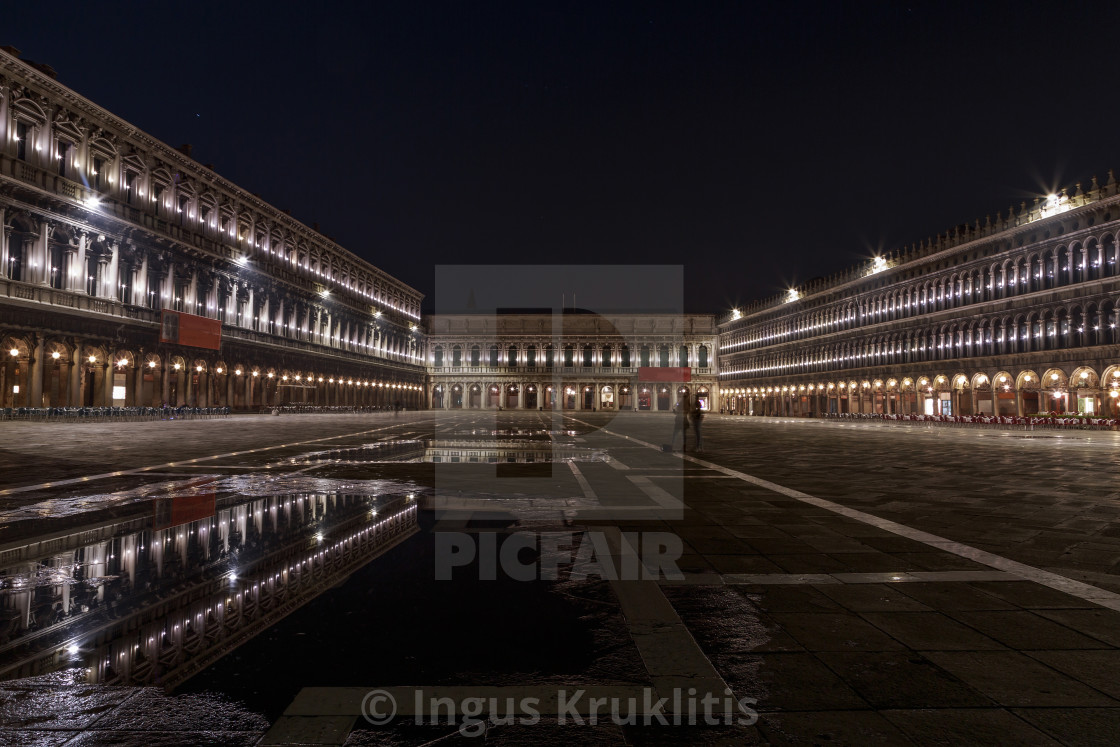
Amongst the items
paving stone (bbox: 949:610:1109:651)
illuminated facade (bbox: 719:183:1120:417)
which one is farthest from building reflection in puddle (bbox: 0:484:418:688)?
illuminated facade (bbox: 719:183:1120:417)


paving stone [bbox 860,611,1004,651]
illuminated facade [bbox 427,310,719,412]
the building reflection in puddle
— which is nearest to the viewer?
the building reflection in puddle

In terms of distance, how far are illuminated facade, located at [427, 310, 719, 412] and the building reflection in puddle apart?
88.1 meters

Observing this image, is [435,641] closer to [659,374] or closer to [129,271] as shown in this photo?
[129,271]

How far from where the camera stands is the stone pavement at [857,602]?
8.32 feet

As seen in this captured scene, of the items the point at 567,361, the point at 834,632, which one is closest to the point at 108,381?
the point at 834,632

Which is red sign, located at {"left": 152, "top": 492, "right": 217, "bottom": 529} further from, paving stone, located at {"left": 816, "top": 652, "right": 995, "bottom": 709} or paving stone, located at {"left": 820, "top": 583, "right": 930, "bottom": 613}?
paving stone, located at {"left": 816, "top": 652, "right": 995, "bottom": 709}

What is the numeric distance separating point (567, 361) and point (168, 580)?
92702 mm

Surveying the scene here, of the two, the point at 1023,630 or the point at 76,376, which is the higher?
the point at 76,376

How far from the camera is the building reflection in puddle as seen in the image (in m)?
3.22

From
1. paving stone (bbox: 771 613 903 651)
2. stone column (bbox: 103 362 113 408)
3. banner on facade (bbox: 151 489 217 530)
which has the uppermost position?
stone column (bbox: 103 362 113 408)

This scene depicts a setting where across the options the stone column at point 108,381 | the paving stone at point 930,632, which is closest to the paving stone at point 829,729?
the paving stone at point 930,632

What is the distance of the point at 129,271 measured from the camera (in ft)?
111

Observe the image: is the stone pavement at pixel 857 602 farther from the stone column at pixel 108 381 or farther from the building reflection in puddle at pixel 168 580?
the stone column at pixel 108 381

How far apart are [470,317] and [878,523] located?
3609 inches
